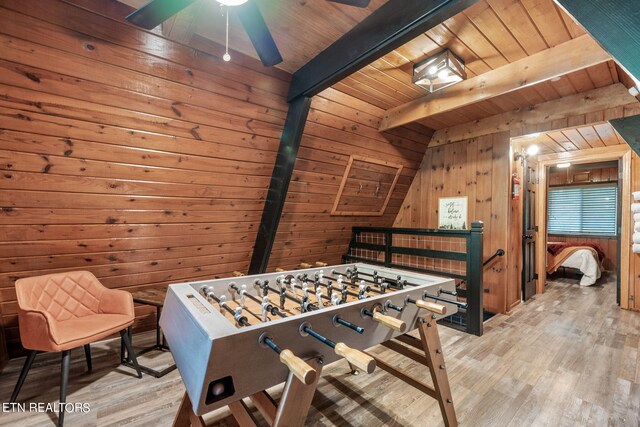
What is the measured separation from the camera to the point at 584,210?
21.0ft

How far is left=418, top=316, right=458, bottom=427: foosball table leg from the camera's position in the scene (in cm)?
152

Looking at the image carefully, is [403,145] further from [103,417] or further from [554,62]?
[103,417]

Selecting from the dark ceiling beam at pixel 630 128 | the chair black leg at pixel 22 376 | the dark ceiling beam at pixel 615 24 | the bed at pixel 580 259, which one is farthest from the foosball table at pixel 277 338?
the bed at pixel 580 259

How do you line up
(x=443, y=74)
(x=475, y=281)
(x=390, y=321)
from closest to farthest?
1. (x=390, y=321)
2. (x=443, y=74)
3. (x=475, y=281)

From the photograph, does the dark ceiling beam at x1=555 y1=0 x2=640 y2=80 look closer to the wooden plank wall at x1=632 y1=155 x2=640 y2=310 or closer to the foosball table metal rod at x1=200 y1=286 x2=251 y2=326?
the foosball table metal rod at x1=200 y1=286 x2=251 y2=326

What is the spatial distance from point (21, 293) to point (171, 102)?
5.30 ft

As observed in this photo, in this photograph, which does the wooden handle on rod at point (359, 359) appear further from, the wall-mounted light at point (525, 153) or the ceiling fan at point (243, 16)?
the wall-mounted light at point (525, 153)

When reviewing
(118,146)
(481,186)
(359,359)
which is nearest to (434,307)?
(359,359)

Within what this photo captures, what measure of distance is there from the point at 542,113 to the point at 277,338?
138 inches

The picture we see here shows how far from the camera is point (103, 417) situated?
166 centimetres

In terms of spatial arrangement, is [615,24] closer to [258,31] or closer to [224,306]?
[258,31]

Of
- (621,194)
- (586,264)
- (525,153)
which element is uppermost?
(525,153)

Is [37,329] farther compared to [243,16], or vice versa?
[37,329]

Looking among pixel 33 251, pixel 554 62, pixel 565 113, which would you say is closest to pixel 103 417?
pixel 33 251
